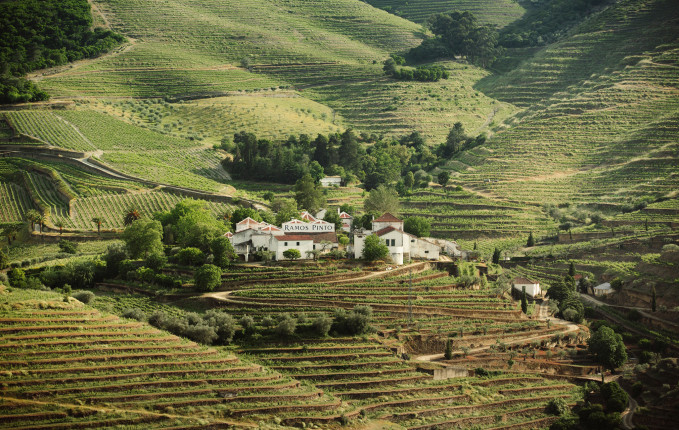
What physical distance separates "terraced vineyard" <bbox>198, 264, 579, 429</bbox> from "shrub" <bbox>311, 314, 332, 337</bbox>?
18.1 inches

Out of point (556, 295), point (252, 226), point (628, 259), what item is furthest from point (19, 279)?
point (628, 259)

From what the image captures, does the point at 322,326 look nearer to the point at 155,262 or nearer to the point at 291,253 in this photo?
the point at 291,253

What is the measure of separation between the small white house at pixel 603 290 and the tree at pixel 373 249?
64.4 ft

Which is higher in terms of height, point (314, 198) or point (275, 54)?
point (275, 54)

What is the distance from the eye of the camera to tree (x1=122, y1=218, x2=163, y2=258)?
60.3 meters

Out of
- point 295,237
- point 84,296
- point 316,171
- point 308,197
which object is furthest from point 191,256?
point 316,171

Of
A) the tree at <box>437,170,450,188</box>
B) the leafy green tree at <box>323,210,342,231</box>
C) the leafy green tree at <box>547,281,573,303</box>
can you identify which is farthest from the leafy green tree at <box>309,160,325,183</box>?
the leafy green tree at <box>547,281,573,303</box>

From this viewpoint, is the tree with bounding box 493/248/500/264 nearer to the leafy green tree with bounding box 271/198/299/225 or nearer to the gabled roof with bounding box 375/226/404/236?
the gabled roof with bounding box 375/226/404/236

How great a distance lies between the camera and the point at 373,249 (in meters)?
57.6

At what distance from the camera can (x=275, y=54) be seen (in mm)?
139250

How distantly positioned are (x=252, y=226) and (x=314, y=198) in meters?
15.3

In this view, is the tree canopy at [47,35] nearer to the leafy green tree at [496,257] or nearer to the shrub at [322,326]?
the leafy green tree at [496,257]

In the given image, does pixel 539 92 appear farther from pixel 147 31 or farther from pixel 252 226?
pixel 252 226

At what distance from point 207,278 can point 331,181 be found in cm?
3953
